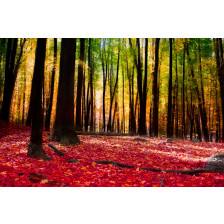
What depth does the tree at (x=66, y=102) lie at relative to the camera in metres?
6.84

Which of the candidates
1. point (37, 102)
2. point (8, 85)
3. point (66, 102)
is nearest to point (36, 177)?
point (37, 102)

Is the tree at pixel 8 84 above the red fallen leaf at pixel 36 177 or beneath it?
above

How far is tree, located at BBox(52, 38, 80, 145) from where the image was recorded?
684cm

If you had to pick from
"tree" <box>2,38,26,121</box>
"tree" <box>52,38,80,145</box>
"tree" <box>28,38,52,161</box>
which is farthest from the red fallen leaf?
"tree" <box>2,38,26,121</box>

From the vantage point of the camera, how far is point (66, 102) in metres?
7.15

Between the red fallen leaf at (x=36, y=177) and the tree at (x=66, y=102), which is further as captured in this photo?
the tree at (x=66, y=102)

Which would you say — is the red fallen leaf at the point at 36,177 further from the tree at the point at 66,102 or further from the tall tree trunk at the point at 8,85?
the tall tree trunk at the point at 8,85

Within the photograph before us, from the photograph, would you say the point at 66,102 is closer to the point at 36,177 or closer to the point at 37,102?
the point at 37,102

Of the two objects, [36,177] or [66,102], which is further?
[66,102]

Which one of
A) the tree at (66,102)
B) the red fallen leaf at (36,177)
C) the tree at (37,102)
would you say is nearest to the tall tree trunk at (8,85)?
the tree at (66,102)

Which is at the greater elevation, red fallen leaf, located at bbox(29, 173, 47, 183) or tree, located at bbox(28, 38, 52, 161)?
tree, located at bbox(28, 38, 52, 161)

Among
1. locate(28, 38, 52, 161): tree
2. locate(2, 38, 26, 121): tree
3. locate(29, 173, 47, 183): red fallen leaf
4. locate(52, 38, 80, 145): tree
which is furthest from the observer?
locate(2, 38, 26, 121): tree

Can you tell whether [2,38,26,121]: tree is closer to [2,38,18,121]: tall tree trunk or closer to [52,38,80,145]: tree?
[2,38,18,121]: tall tree trunk

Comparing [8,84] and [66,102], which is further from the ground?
[8,84]
